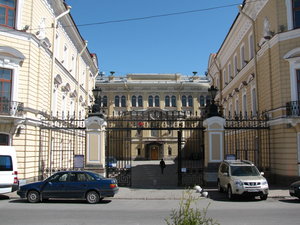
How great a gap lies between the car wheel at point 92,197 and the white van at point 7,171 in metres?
3.55

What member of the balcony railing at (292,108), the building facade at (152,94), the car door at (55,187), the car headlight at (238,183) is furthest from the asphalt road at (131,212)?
the building facade at (152,94)

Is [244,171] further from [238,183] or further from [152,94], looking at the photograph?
[152,94]

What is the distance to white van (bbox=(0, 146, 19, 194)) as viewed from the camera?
1363 centimetres

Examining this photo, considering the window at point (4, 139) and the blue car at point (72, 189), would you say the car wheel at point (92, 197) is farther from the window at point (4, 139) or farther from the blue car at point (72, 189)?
the window at point (4, 139)

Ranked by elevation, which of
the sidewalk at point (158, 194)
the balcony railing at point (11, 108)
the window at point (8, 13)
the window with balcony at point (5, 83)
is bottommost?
the sidewalk at point (158, 194)

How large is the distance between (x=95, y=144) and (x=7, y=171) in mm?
5153

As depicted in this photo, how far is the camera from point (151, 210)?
456 inches

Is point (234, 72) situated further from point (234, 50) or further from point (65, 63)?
point (65, 63)

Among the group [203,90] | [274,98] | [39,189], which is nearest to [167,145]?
[203,90]

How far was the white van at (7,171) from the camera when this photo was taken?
44.7ft

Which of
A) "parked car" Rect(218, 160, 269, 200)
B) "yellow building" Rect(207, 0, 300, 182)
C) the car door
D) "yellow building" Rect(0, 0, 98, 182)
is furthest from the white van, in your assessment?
"yellow building" Rect(207, 0, 300, 182)

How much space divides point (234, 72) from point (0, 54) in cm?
2073

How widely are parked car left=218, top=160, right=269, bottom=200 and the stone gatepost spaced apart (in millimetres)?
6696

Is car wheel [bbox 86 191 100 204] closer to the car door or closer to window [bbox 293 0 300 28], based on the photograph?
the car door
